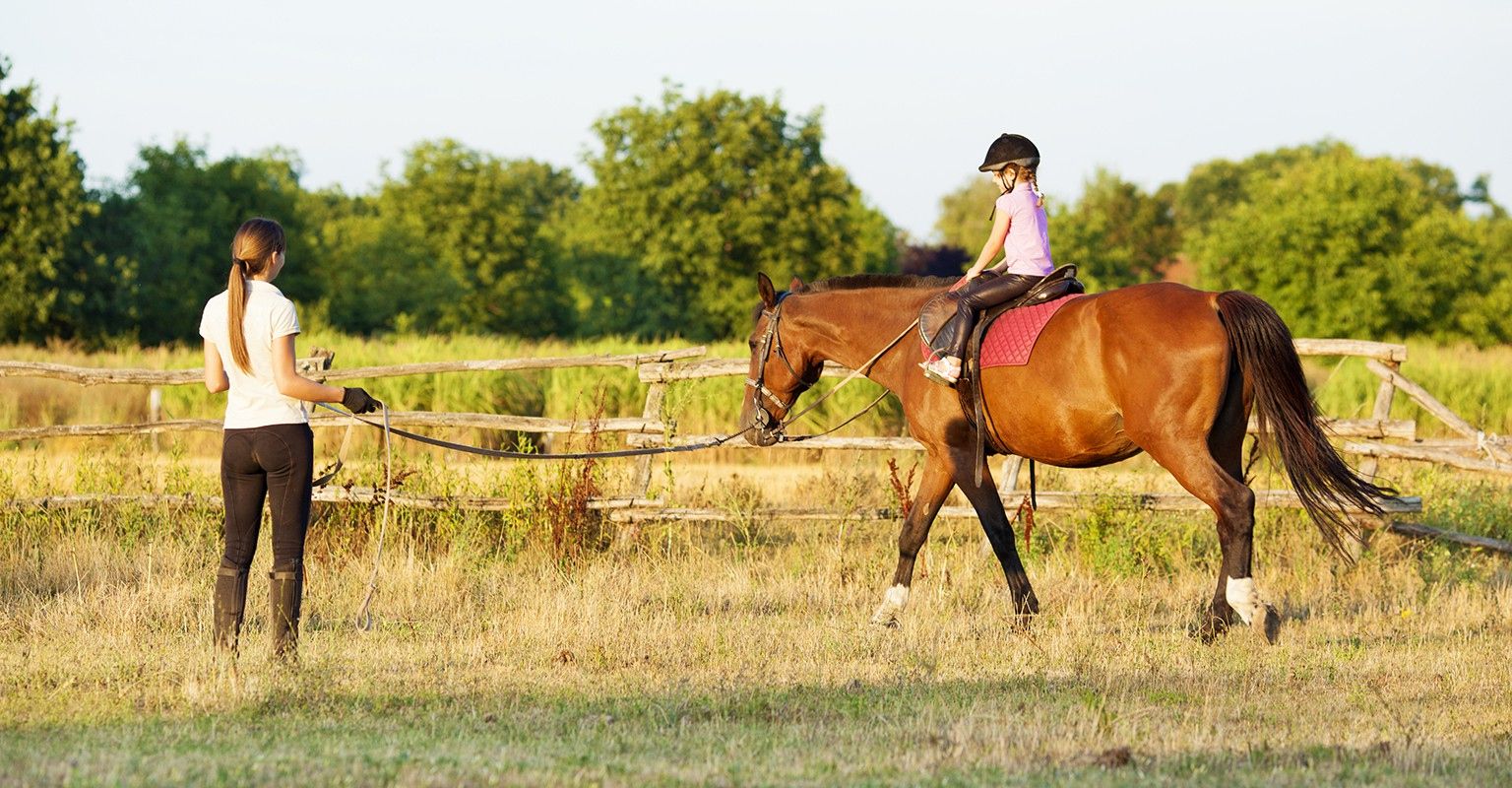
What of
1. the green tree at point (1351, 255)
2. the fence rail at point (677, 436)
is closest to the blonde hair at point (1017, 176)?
the fence rail at point (677, 436)

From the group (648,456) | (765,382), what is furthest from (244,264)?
(648,456)

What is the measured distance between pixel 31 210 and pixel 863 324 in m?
25.9

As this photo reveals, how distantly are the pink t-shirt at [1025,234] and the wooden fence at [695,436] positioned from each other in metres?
2.26

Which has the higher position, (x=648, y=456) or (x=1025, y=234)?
(x=1025, y=234)

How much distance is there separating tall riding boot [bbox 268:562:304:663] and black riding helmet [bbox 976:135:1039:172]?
394 cm

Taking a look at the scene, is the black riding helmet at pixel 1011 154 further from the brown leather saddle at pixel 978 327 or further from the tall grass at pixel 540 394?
the tall grass at pixel 540 394

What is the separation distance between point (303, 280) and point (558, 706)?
106ft

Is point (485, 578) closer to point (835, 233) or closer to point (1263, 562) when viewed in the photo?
point (1263, 562)

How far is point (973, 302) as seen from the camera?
7.14m

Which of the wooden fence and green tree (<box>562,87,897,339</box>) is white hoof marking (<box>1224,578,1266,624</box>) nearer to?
the wooden fence

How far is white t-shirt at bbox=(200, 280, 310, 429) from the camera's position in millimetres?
5449

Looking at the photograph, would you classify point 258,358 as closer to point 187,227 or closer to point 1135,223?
point 187,227

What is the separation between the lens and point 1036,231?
23.5 feet

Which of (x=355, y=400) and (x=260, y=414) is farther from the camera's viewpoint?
(x=355, y=400)
